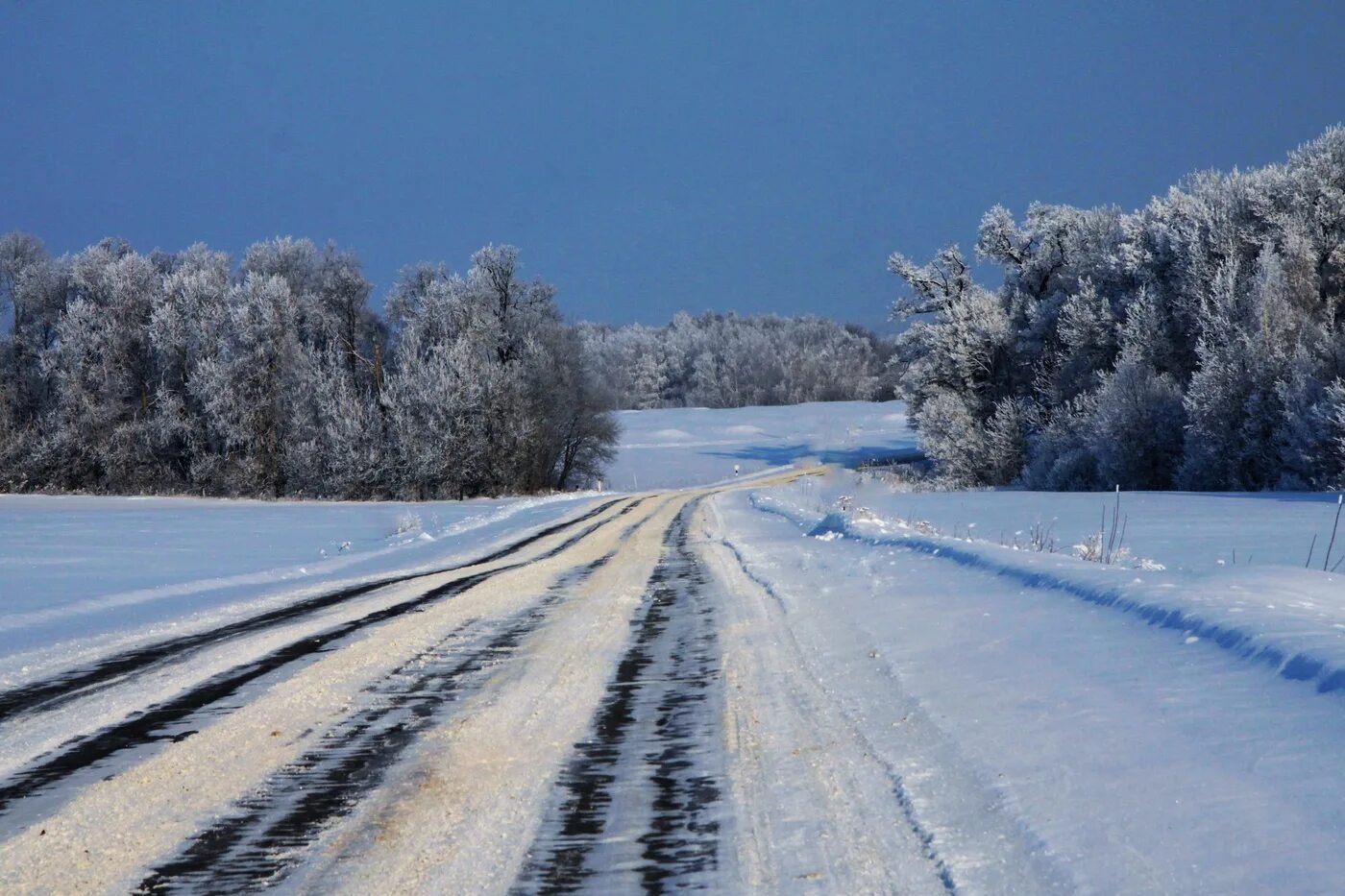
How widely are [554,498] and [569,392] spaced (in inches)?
523

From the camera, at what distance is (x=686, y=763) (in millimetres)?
4688

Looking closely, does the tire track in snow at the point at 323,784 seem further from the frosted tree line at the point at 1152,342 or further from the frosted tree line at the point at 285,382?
the frosted tree line at the point at 285,382

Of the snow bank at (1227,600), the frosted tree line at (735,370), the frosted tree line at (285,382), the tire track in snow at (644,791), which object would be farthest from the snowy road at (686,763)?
the frosted tree line at (735,370)

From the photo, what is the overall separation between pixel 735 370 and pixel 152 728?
123m

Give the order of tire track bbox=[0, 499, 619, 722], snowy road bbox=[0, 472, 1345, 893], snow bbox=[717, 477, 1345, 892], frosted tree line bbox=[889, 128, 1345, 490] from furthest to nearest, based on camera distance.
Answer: frosted tree line bbox=[889, 128, 1345, 490]
tire track bbox=[0, 499, 619, 722]
snowy road bbox=[0, 472, 1345, 893]
snow bbox=[717, 477, 1345, 892]

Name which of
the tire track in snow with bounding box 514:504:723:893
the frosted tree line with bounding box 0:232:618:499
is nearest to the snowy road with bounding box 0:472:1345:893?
the tire track in snow with bounding box 514:504:723:893

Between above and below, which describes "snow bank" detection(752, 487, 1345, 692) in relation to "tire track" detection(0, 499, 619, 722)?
above

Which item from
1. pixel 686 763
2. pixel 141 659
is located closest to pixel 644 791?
pixel 686 763

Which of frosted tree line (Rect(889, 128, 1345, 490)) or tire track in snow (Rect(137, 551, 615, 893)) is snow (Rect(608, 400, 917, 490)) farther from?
tire track in snow (Rect(137, 551, 615, 893))

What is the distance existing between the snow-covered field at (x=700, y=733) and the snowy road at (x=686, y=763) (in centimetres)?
2

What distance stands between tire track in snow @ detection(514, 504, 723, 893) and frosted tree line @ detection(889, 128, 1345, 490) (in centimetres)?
2719

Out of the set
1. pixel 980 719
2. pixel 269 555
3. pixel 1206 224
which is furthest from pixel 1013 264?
pixel 980 719

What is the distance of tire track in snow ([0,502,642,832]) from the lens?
14.9 ft

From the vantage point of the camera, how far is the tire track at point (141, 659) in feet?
20.6
